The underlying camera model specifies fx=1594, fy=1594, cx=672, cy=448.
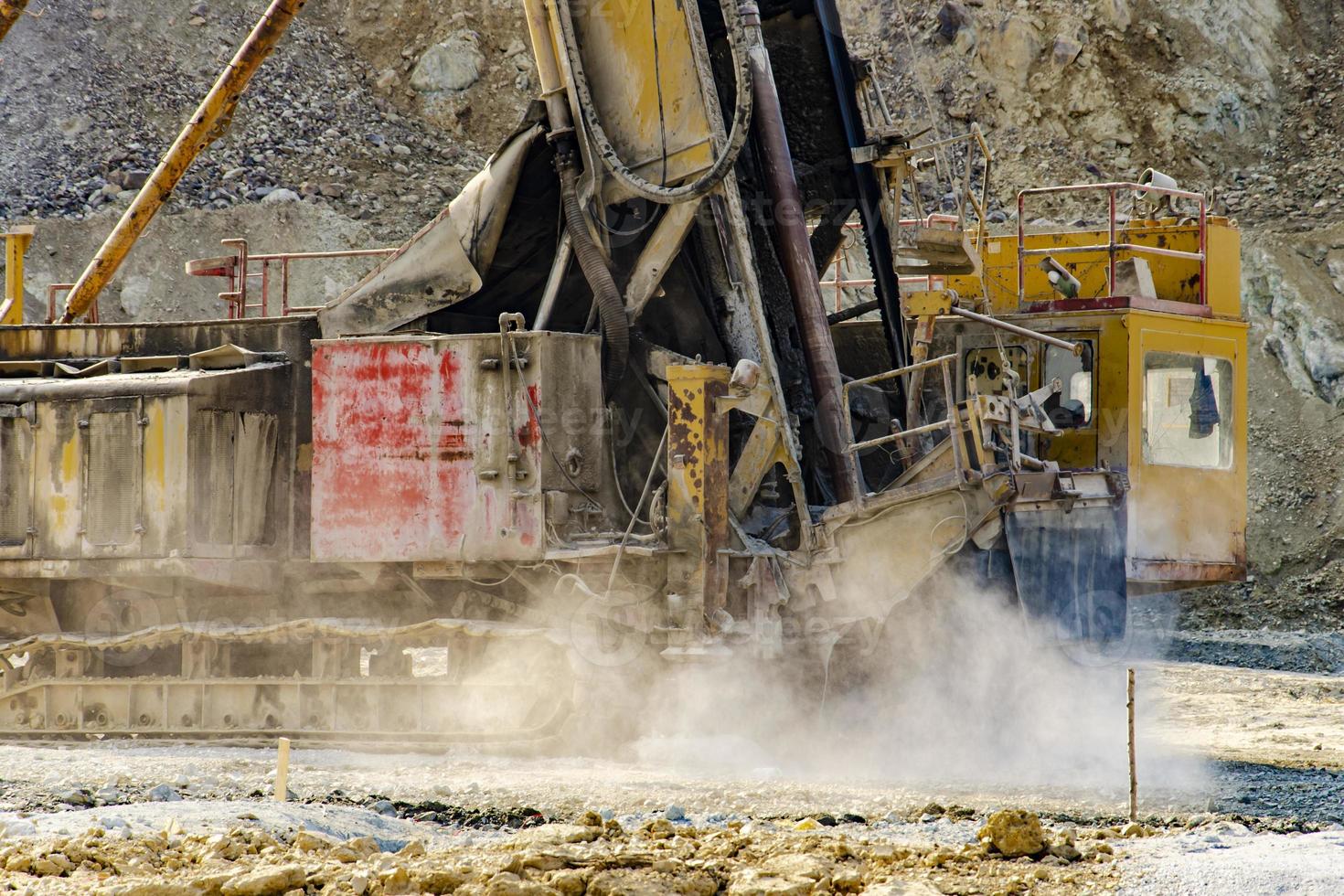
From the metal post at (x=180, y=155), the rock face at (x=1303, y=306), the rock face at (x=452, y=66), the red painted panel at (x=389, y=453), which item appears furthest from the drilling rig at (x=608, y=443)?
the rock face at (x=452, y=66)

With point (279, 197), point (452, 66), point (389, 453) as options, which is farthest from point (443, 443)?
point (452, 66)

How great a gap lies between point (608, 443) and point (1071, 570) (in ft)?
9.31

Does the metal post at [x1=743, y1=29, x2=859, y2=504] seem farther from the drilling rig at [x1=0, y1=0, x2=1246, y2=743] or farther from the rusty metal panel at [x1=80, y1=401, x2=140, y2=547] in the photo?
the rusty metal panel at [x1=80, y1=401, x2=140, y2=547]

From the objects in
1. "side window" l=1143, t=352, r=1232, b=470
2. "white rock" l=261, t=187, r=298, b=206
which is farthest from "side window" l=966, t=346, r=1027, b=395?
"white rock" l=261, t=187, r=298, b=206

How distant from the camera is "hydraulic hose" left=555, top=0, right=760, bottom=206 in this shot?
369 inches

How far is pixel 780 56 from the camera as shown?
10.8m

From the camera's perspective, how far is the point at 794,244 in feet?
33.2

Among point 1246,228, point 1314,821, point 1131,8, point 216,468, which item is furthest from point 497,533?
point 1131,8

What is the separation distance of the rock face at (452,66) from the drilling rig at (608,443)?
64.4 feet

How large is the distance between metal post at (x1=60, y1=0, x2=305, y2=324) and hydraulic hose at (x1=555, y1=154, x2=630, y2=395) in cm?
364

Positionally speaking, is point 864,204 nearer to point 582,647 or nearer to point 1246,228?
point 582,647

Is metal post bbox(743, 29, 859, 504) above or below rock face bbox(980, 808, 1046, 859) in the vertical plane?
above

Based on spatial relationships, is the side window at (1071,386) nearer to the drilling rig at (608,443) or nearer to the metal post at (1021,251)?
the drilling rig at (608,443)

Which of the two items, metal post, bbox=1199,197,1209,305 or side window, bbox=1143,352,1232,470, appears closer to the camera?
side window, bbox=1143,352,1232,470
